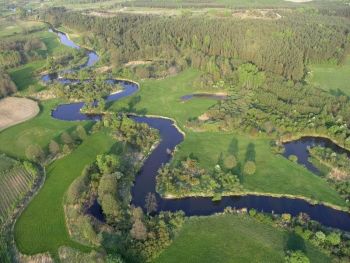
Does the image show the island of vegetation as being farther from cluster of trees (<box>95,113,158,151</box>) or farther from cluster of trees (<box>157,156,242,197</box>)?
cluster of trees (<box>95,113,158,151</box>)

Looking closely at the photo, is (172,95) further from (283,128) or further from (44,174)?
(44,174)

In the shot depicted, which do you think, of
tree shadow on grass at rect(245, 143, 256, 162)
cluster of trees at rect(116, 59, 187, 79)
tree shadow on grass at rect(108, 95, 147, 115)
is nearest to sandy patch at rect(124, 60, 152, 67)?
cluster of trees at rect(116, 59, 187, 79)

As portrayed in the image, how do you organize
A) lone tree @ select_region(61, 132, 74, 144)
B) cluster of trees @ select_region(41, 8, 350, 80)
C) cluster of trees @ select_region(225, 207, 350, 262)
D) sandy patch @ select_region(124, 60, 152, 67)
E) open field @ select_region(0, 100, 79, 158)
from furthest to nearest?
sandy patch @ select_region(124, 60, 152, 67)
cluster of trees @ select_region(41, 8, 350, 80)
open field @ select_region(0, 100, 79, 158)
lone tree @ select_region(61, 132, 74, 144)
cluster of trees @ select_region(225, 207, 350, 262)

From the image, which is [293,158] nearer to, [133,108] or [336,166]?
[336,166]

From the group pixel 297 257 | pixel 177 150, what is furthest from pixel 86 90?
pixel 297 257

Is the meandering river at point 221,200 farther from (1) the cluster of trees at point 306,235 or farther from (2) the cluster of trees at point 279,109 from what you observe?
(2) the cluster of trees at point 279,109

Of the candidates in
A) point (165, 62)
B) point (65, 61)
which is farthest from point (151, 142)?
point (65, 61)

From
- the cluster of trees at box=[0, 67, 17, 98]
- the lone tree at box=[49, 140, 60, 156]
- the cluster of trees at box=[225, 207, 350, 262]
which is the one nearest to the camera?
the cluster of trees at box=[225, 207, 350, 262]
